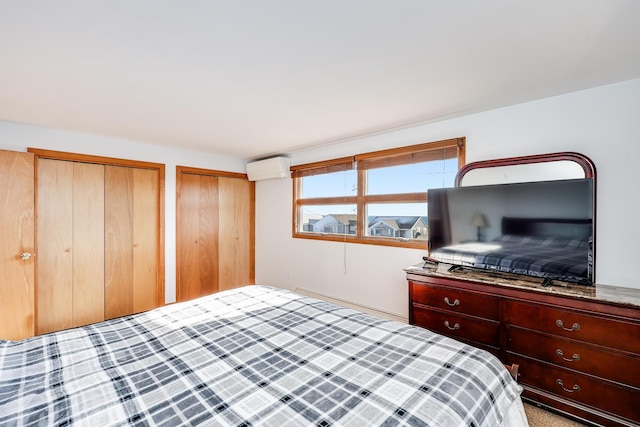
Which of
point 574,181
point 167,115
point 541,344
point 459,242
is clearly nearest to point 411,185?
point 459,242

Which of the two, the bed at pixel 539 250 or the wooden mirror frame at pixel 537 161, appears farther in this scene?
the wooden mirror frame at pixel 537 161

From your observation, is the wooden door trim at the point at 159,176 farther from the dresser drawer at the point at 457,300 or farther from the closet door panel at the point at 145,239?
the dresser drawer at the point at 457,300

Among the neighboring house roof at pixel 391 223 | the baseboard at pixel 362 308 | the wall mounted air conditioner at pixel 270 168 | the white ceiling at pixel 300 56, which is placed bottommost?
the baseboard at pixel 362 308

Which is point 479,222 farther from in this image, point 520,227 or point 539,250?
point 539,250

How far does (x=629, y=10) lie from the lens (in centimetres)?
133

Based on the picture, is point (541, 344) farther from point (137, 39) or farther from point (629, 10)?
point (137, 39)

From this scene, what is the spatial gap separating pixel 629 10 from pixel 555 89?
956 mm

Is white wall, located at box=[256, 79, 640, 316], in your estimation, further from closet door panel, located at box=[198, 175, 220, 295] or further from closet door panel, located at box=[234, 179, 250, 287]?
closet door panel, located at box=[198, 175, 220, 295]

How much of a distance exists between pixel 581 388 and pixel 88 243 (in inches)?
192

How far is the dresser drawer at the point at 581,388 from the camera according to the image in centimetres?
172

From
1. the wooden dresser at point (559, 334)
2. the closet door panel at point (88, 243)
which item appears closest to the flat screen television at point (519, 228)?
the wooden dresser at point (559, 334)

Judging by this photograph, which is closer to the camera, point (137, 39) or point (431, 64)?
point (137, 39)

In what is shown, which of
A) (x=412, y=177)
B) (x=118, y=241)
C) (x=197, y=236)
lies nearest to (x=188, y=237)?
(x=197, y=236)

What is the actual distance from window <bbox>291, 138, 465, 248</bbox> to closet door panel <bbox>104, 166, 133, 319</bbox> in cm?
224
